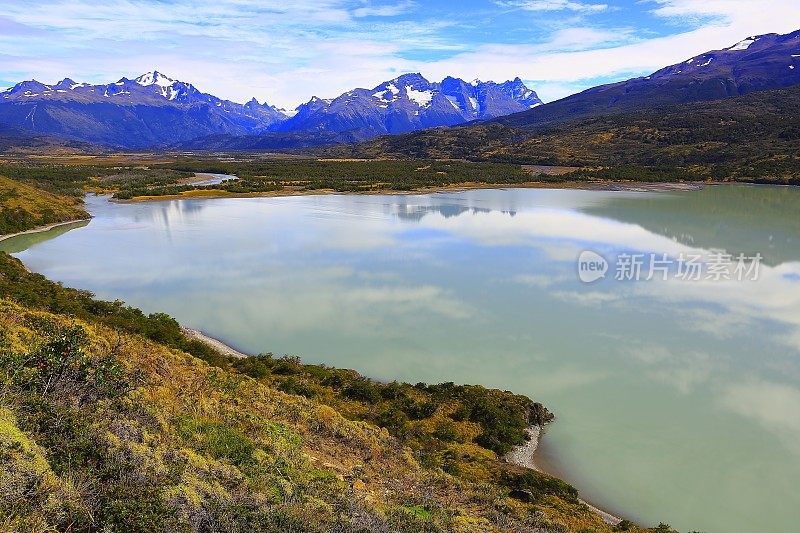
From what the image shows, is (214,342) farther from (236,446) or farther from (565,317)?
(565,317)

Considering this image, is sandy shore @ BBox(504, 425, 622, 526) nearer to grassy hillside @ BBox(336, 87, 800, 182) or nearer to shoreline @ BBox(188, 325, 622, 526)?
shoreline @ BBox(188, 325, 622, 526)

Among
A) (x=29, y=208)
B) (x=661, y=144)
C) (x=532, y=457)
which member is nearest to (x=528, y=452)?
(x=532, y=457)

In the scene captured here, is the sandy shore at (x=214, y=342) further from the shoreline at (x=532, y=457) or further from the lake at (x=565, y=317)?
the shoreline at (x=532, y=457)

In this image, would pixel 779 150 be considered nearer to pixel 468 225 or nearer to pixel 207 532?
pixel 468 225

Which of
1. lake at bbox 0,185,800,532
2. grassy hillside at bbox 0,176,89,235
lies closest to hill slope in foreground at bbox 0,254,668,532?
lake at bbox 0,185,800,532

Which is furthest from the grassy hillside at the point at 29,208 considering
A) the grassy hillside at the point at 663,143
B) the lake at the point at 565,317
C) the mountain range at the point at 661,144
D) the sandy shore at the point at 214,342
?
the mountain range at the point at 661,144
